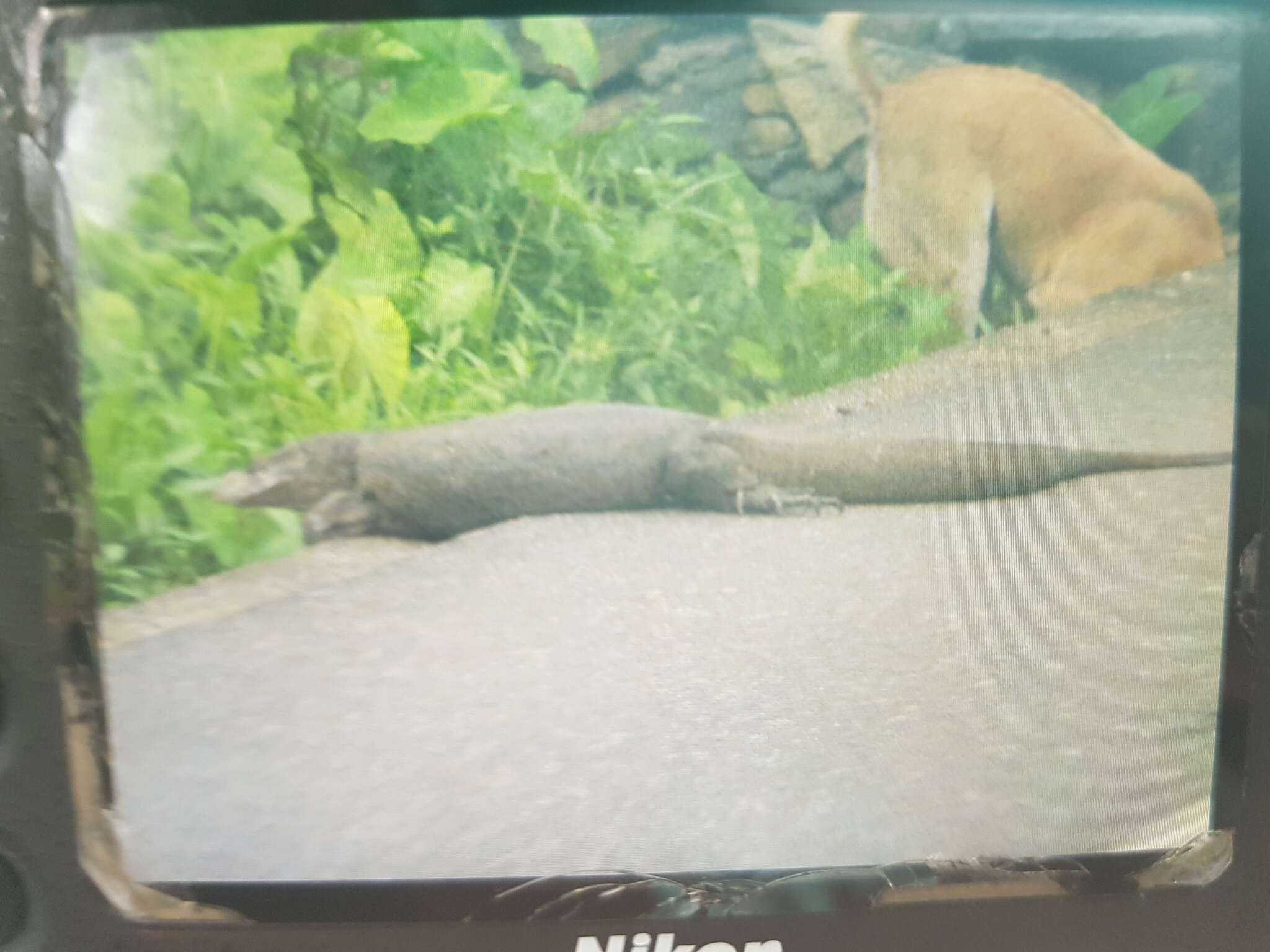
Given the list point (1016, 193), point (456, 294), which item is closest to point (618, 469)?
point (456, 294)

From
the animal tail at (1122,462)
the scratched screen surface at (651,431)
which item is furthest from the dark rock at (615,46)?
the animal tail at (1122,462)

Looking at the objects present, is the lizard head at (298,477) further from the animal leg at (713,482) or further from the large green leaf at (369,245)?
the animal leg at (713,482)

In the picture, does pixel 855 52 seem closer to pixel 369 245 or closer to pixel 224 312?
pixel 369 245

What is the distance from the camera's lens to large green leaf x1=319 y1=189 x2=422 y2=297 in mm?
658

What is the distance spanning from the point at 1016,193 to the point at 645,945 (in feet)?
2.28

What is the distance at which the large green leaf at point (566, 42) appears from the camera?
0.66 meters

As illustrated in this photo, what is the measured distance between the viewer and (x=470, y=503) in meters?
0.68

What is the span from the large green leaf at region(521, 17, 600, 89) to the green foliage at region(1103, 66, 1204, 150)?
1.35ft

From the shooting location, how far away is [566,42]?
66cm

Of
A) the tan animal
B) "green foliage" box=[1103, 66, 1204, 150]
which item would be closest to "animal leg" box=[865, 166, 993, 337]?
the tan animal

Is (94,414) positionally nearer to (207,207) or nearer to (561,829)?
(207,207)

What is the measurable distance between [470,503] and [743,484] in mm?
217

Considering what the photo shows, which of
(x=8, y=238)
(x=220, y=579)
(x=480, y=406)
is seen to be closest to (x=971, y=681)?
(x=480, y=406)

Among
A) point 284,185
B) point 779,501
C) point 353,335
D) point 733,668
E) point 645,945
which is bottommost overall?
point 645,945
